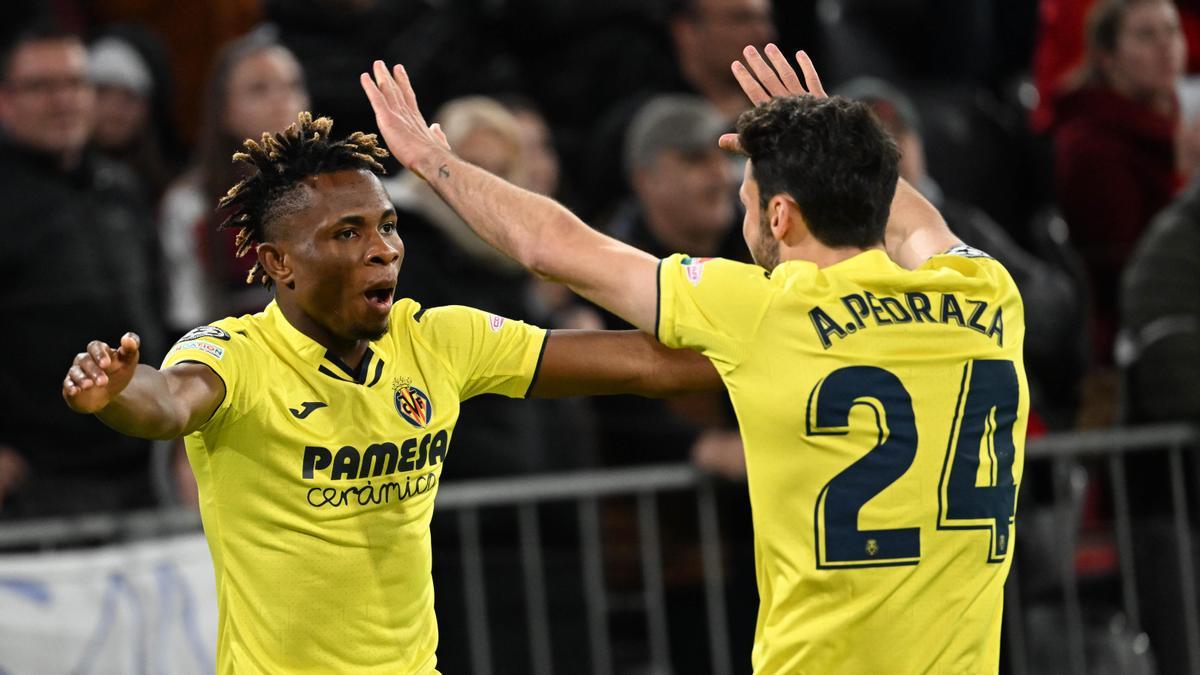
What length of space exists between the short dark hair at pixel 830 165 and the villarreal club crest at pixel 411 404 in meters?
1.00

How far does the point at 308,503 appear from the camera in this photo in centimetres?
456

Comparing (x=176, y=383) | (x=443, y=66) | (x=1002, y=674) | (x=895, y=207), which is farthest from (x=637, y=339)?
(x=443, y=66)

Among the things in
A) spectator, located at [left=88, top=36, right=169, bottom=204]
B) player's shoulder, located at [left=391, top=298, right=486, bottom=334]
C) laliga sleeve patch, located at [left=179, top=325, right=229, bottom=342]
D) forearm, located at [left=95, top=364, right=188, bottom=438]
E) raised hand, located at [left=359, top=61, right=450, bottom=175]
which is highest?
spectator, located at [left=88, top=36, right=169, bottom=204]

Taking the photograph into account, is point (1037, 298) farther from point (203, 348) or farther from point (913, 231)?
point (203, 348)

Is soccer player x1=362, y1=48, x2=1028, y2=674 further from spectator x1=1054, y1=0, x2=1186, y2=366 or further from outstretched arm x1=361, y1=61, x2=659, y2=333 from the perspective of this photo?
spectator x1=1054, y1=0, x2=1186, y2=366

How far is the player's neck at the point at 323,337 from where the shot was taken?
4695 mm

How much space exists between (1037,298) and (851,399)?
14.0 feet

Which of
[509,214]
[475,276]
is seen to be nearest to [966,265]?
[509,214]

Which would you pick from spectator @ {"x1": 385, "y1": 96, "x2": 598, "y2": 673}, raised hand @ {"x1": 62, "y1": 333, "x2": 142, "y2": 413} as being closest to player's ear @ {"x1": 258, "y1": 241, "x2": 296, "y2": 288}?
raised hand @ {"x1": 62, "y1": 333, "x2": 142, "y2": 413}

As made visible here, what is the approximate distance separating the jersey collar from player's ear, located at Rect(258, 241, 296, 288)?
0.12 m

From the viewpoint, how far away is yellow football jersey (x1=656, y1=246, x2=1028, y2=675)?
4293 mm

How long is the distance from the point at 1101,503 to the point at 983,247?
1238 millimetres

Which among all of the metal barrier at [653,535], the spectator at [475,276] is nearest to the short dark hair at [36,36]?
the spectator at [475,276]

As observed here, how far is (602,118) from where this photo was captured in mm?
9711
